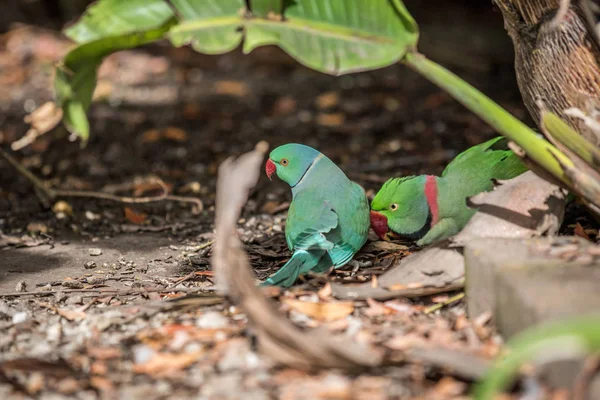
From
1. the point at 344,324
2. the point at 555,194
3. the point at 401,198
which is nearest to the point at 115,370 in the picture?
the point at 344,324

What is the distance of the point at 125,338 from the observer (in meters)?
2.21

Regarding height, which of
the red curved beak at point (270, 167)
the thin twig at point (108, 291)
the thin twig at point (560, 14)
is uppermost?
the thin twig at point (560, 14)

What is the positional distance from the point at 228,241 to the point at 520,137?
3.40 feet

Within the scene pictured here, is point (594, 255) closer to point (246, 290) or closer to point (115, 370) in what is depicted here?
point (246, 290)

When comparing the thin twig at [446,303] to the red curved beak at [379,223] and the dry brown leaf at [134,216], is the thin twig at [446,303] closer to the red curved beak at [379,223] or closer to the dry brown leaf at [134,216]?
the red curved beak at [379,223]

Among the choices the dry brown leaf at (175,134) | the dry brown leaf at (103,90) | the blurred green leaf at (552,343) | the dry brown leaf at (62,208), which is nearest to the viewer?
the blurred green leaf at (552,343)

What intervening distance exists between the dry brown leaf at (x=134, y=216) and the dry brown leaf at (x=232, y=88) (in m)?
2.57

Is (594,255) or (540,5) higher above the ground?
(540,5)

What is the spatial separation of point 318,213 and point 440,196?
483mm

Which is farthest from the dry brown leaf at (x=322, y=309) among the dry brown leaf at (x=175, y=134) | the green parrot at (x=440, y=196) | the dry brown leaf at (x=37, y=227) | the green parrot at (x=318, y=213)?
the dry brown leaf at (x=175, y=134)

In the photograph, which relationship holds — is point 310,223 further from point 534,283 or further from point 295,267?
point 534,283

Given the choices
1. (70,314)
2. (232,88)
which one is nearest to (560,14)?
(70,314)

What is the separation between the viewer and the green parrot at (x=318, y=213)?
273 cm

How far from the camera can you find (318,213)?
9.18 feet
